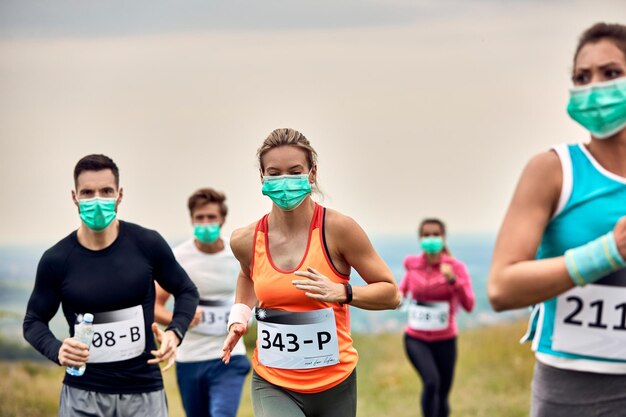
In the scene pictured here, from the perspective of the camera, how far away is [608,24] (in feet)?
9.61

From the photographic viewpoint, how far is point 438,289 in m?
9.43

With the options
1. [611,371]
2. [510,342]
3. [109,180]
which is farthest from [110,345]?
[510,342]

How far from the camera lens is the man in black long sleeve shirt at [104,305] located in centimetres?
500

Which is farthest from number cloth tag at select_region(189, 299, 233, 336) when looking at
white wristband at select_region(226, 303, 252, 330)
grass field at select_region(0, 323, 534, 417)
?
grass field at select_region(0, 323, 534, 417)

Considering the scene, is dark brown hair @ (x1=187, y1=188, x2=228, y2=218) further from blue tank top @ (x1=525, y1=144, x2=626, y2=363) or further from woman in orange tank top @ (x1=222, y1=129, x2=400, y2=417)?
blue tank top @ (x1=525, y1=144, x2=626, y2=363)

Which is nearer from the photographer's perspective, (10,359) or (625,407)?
(625,407)

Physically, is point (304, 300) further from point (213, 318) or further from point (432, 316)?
point (432, 316)

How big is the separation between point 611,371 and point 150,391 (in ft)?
9.55

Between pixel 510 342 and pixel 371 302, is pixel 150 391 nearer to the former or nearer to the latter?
pixel 371 302

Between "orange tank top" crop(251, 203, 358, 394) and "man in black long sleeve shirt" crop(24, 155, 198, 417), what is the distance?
817mm

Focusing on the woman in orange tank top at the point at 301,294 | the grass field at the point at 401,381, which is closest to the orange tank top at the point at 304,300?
the woman in orange tank top at the point at 301,294

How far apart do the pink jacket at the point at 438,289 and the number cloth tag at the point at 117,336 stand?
4.80 m

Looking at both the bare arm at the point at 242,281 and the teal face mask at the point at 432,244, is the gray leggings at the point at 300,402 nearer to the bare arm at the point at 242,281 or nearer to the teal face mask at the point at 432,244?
the bare arm at the point at 242,281

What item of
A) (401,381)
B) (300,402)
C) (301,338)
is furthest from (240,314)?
(401,381)
